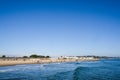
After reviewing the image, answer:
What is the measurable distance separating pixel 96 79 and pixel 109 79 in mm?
2188

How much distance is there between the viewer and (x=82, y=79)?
92.8 feet

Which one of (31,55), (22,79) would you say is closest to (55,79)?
(22,79)

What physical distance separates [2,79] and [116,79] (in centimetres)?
1919

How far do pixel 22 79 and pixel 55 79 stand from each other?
556 cm

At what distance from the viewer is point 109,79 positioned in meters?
27.7

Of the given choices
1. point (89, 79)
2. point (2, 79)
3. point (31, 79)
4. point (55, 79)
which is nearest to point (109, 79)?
point (89, 79)

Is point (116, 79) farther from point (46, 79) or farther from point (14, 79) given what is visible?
point (14, 79)

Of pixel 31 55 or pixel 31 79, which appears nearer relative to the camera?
pixel 31 79

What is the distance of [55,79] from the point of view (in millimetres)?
28109

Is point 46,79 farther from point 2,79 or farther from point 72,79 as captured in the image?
point 2,79

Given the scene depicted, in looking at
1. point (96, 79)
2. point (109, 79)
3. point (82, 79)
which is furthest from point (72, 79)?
point (109, 79)

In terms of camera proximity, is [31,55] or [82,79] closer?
[82,79]

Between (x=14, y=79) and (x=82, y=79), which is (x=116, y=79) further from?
(x=14, y=79)

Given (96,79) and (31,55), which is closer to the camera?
(96,79)
